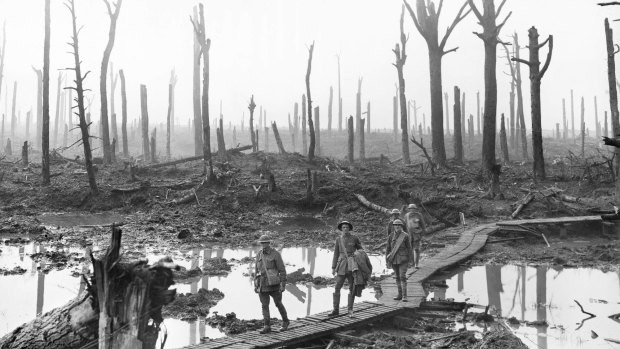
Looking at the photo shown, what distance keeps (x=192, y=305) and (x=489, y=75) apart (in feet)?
53.4

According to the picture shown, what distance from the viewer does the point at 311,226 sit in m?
19.8

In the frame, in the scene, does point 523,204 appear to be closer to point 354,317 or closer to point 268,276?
point 354,317

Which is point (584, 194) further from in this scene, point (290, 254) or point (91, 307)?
point (91, 307)

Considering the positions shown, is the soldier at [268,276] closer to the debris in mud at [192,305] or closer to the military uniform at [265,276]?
the military uniform at [265,276]

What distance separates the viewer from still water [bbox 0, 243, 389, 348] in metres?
8.99

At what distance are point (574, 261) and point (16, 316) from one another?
1211cm

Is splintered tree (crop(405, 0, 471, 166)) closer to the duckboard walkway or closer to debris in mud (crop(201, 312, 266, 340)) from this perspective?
the duckboard walkway

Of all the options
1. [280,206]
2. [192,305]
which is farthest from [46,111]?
[192,305]

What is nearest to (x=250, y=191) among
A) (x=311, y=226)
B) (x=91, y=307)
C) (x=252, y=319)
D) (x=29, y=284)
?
(x=311, y=226)

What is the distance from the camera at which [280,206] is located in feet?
71.0

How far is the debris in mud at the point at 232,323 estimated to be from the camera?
8641 mm

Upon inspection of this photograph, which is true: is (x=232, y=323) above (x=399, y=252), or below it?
below

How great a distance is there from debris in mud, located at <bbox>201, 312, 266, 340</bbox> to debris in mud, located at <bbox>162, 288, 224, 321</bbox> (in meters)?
0.39

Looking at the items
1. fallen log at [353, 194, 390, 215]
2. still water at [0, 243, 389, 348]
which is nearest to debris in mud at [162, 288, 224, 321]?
still water at [0, 243, 389, 348]
